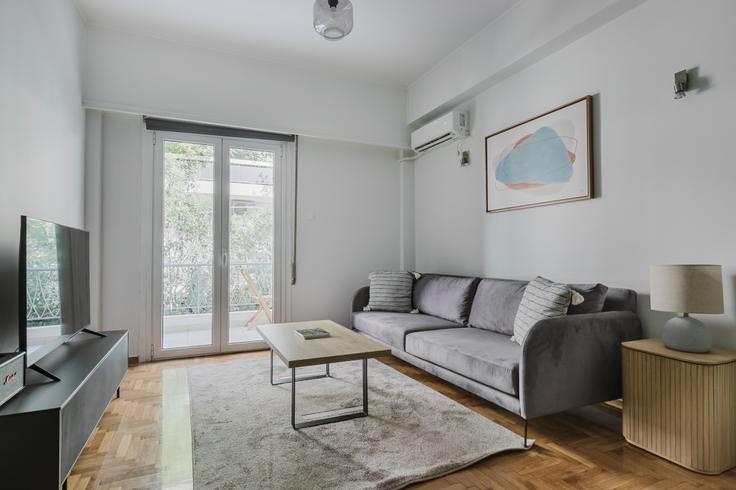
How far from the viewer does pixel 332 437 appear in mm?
2205

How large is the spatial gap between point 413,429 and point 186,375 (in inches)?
81.7

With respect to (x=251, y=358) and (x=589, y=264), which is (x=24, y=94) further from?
(x=589, y=264)

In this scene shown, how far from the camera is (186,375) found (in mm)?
3377

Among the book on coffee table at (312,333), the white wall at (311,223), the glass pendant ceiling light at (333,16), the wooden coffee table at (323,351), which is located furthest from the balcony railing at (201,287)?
the glass pendant ceiling light at (333,16)

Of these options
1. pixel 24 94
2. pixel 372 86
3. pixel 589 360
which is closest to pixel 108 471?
pixel 24 94

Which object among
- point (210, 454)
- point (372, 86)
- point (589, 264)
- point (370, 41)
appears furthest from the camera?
point (372, 86)

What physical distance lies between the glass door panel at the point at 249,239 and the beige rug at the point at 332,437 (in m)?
1.14

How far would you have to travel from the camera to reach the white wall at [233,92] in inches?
144

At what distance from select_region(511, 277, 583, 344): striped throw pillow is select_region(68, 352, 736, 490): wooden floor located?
22.4 inches

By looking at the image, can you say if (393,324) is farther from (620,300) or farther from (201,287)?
(201,287)

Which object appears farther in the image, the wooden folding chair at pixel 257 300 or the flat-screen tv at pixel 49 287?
the wooden folding chair at pixel 257 300

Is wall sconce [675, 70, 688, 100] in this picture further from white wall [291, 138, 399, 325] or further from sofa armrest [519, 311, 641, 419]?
white wall [291, 138, 399, 325]

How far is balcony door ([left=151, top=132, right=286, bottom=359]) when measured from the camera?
3943 mm

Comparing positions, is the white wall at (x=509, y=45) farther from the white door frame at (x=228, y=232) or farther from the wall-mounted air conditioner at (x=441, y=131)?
the white door frame at (x=228, y=232)
